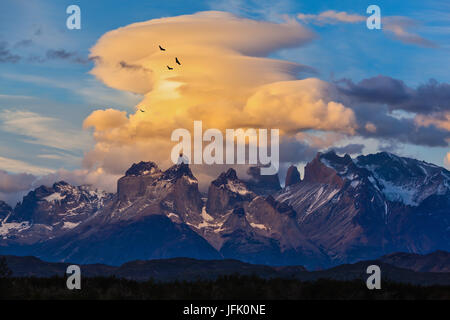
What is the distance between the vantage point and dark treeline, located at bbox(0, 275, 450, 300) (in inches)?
3789

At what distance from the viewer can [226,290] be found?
100750mm

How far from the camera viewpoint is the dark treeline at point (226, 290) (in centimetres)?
9625
